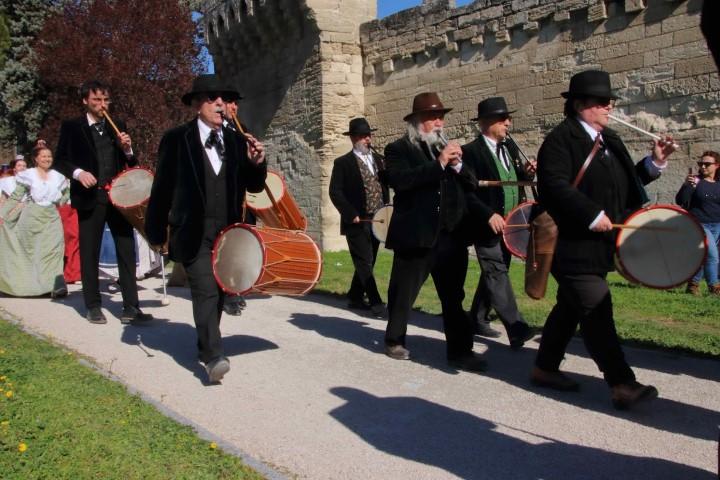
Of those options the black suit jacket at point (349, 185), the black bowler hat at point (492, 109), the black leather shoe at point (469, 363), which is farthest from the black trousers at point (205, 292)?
the black suit jacket at point (349, 185)

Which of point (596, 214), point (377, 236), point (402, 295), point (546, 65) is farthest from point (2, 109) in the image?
point (596, 214)

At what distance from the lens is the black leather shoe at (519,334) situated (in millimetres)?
5570

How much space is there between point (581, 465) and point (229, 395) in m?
2.21

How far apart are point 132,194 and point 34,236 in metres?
3.13

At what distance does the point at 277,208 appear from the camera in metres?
7.07

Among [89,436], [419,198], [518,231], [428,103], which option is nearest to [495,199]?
[518,231]

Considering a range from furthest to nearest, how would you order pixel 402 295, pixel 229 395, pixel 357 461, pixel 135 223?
pixel 135 223
pixel 402 295
pixel 229 395
pixel 357 461

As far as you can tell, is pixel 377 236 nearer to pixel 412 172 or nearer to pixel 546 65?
pixel 412 172

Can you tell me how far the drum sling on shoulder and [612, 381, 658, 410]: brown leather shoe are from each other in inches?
27.3

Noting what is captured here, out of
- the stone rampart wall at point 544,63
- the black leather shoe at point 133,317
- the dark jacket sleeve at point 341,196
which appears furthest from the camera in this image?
the stone rampart wall at point 544,63

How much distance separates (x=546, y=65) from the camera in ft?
39.8

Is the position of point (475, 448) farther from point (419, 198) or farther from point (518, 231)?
point (518, 231)

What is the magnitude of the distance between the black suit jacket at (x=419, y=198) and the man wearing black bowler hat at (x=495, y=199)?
19.9 inches

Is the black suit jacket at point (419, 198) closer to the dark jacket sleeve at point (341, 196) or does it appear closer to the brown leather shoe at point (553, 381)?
the brown leather shoe at point (553, 381)
